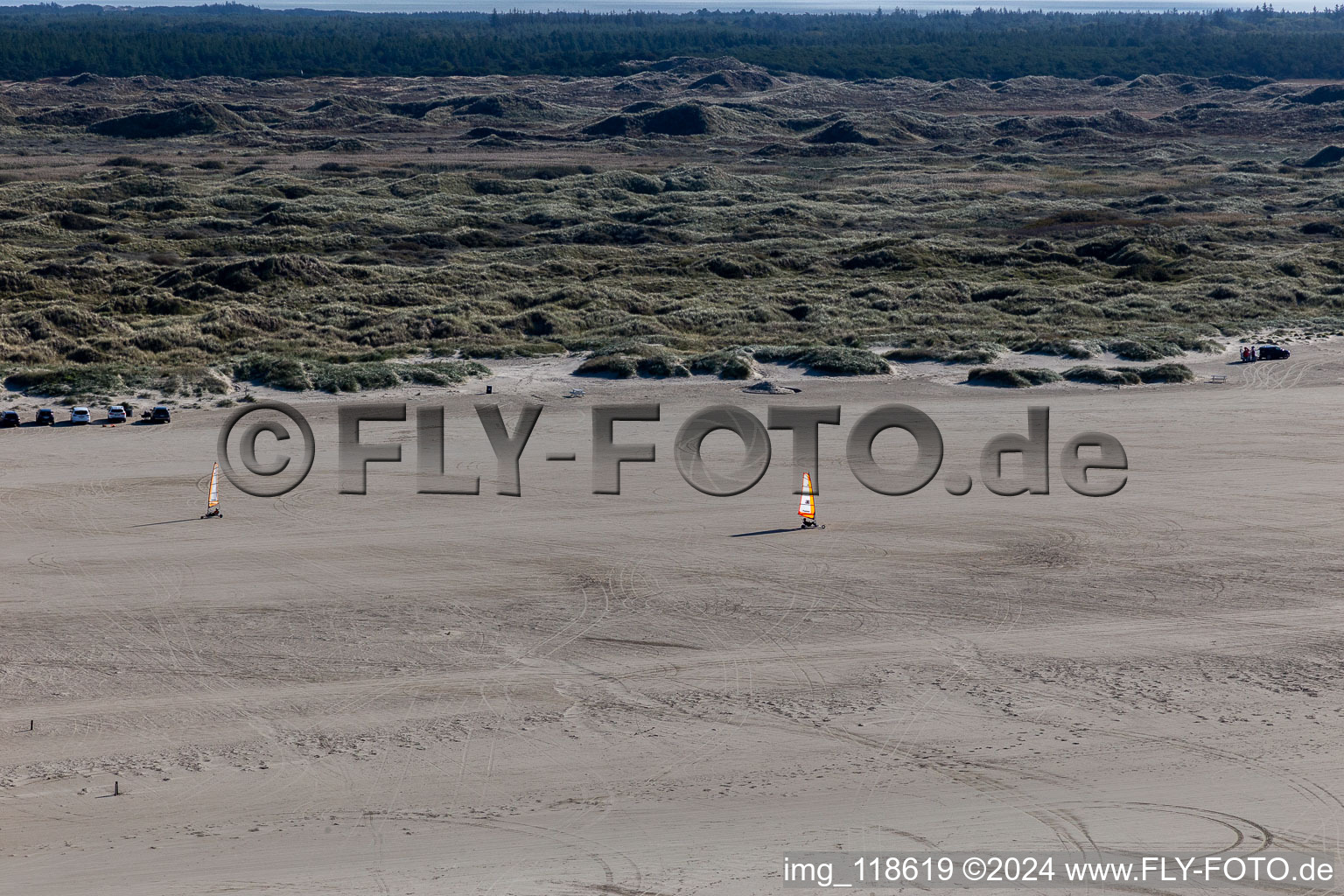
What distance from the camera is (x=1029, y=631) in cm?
1283

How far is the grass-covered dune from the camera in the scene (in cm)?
2805

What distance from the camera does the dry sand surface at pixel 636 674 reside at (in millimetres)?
8977

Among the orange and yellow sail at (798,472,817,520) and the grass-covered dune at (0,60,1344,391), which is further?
the grass-covered dune at (0,60,1344,391)

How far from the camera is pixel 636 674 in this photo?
11812 mm

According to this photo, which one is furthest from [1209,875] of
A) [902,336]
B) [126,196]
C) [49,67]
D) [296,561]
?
[49,67]

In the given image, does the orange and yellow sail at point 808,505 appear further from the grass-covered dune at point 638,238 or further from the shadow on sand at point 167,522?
the grass-covered dune at point 638,238

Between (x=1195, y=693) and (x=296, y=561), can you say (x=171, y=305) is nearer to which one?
(x=296, y=561)

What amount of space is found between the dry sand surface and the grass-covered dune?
850 centimetres

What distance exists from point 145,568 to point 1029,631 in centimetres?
942

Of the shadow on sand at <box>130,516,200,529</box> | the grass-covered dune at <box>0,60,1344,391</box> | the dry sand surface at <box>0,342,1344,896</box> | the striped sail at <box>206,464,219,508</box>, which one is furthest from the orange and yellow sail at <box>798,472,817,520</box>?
the grass-covered dune at <box>0,60,1344,391</box>

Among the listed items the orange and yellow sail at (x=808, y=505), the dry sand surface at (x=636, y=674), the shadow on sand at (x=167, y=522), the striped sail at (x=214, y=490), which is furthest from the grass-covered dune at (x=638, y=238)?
the orange and yellow sail at (x=808, y=505)

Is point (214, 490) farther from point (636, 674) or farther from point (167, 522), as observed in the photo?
point (636, 674)

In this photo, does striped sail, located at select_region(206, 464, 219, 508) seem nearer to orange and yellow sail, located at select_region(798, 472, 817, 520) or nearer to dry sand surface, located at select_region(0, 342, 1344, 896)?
dry sand surface, located at select_region(0, 342, 1344, 896)

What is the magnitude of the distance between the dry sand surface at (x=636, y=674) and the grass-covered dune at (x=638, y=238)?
8501 millimetres
